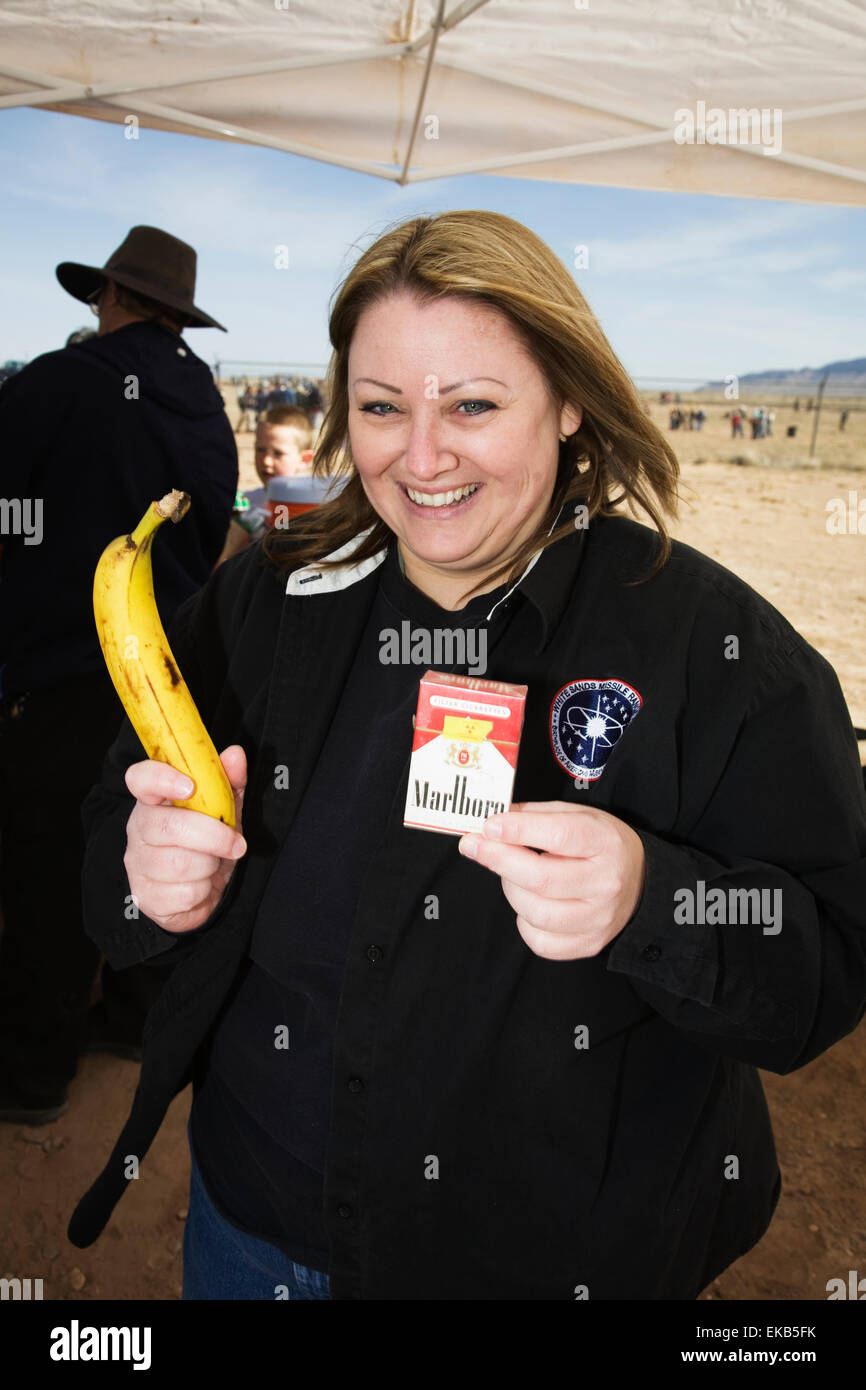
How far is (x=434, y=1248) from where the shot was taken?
1455mm

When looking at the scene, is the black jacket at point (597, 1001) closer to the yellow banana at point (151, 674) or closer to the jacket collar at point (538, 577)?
the jacket collar at point (538, 577)

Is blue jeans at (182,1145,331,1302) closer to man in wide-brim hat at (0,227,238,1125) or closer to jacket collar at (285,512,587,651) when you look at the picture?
jacket collar at (285,512,587,651)

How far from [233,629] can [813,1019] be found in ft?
3.97

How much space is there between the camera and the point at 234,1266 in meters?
1.63

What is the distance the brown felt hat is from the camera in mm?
3248

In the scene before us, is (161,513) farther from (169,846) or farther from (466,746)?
(466,746)

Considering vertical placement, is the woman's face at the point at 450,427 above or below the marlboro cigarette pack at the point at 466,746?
above

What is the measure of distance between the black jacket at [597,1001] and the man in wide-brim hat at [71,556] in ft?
6.17

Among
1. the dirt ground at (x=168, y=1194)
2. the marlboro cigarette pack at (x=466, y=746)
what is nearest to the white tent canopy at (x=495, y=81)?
the dirt ground at (x=168, y=1194)

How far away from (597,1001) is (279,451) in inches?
184

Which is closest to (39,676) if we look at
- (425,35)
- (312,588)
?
(312,588)

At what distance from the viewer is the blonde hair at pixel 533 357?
→ 4.93 feet

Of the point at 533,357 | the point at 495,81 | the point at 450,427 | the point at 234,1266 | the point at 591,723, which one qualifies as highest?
the point at 495,81

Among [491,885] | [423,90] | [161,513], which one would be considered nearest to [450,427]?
[161,513]
